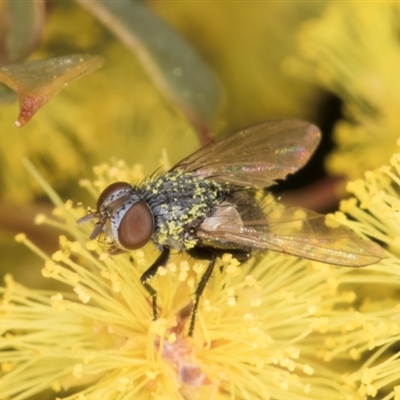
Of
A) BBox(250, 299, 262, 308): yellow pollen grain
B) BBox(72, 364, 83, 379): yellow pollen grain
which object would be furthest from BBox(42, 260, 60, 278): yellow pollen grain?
BBox(250, 299, 262, 308): yellow pollen grain

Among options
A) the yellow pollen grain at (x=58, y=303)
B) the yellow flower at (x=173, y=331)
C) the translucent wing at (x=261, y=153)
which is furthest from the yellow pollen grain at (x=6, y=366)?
the translucent wing at (x=261, y=153)

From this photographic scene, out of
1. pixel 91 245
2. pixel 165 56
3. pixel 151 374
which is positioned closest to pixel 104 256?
pixel 91 245

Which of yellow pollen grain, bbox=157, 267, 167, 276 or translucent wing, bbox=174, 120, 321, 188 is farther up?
translucent wing, bbox=174, 120, 321, 188

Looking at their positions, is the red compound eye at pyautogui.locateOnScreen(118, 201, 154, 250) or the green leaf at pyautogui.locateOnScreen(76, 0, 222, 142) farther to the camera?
the green leaf at pyautogui.locateOnScreen(76, 0, 222, 142)

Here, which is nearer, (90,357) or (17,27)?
(90,357)

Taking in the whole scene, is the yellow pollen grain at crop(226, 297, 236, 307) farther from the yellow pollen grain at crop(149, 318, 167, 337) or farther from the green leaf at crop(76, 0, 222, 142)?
the green leaf at crop(76, 0, 222, 142)

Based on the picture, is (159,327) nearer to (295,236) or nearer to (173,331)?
(173,331)

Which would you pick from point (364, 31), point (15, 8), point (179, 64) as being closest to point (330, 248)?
point (179, 64)
